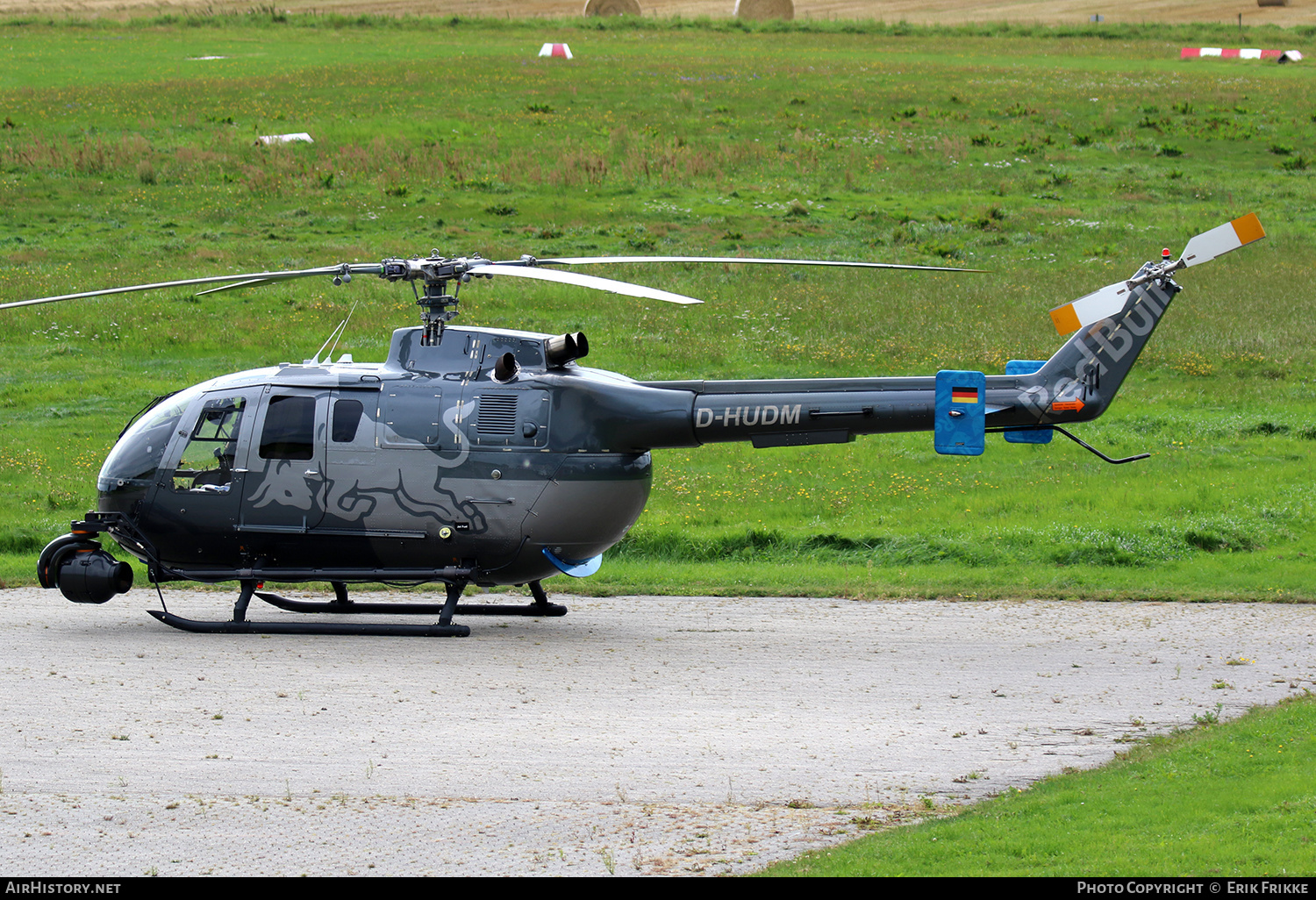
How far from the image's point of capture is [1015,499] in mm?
18969

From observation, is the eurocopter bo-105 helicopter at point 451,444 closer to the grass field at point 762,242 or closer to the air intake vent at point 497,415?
the air intake vent at point 497,415

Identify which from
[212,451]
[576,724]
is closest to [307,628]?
[212,451]

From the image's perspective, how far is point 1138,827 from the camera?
8031mm

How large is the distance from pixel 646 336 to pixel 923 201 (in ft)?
48.6

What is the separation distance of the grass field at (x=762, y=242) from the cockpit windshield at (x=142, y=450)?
11.4 feet

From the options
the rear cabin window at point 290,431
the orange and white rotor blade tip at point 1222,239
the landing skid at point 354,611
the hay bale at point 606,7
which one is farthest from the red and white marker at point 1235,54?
the rear cabin window at point 290,431

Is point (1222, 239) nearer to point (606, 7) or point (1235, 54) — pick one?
point (1235, 54)

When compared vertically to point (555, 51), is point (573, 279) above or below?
below

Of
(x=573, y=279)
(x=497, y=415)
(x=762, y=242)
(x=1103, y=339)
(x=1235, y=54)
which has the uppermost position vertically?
(x=1235, y=54)

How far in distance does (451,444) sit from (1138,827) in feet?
26.4

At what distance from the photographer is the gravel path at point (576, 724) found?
8523mm

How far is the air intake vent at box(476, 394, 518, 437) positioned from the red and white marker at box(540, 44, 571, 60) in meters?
49.5
